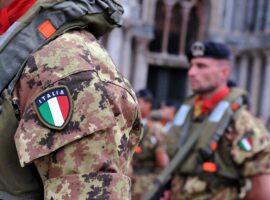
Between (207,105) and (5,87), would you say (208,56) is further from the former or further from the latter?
(5,87)

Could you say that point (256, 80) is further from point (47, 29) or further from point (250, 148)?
point (47, 29)

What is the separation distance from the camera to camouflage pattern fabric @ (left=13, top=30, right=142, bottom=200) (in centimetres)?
119

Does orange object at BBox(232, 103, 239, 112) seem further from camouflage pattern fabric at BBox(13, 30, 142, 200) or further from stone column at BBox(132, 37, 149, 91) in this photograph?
stone column at BBox(132, 37, 149, 91)

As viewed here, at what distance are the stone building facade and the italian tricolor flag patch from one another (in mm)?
14632

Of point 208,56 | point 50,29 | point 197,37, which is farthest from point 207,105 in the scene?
point 197,37

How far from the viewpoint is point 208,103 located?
3.56m

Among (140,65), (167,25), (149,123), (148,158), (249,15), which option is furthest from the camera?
(249,15)

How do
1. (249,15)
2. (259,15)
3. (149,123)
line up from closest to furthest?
(149,123), (259,15), (249,15)

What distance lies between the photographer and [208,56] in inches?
142

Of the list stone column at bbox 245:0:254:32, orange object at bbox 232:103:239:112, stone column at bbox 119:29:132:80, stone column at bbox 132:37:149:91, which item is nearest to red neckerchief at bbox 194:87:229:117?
orange object at bbox 232:103:239:112

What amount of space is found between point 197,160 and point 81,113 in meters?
2.27

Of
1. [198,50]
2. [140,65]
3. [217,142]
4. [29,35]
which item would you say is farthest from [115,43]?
[29,35]

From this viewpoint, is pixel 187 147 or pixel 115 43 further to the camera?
pixel 115 43

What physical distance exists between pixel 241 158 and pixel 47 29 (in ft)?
7.00
